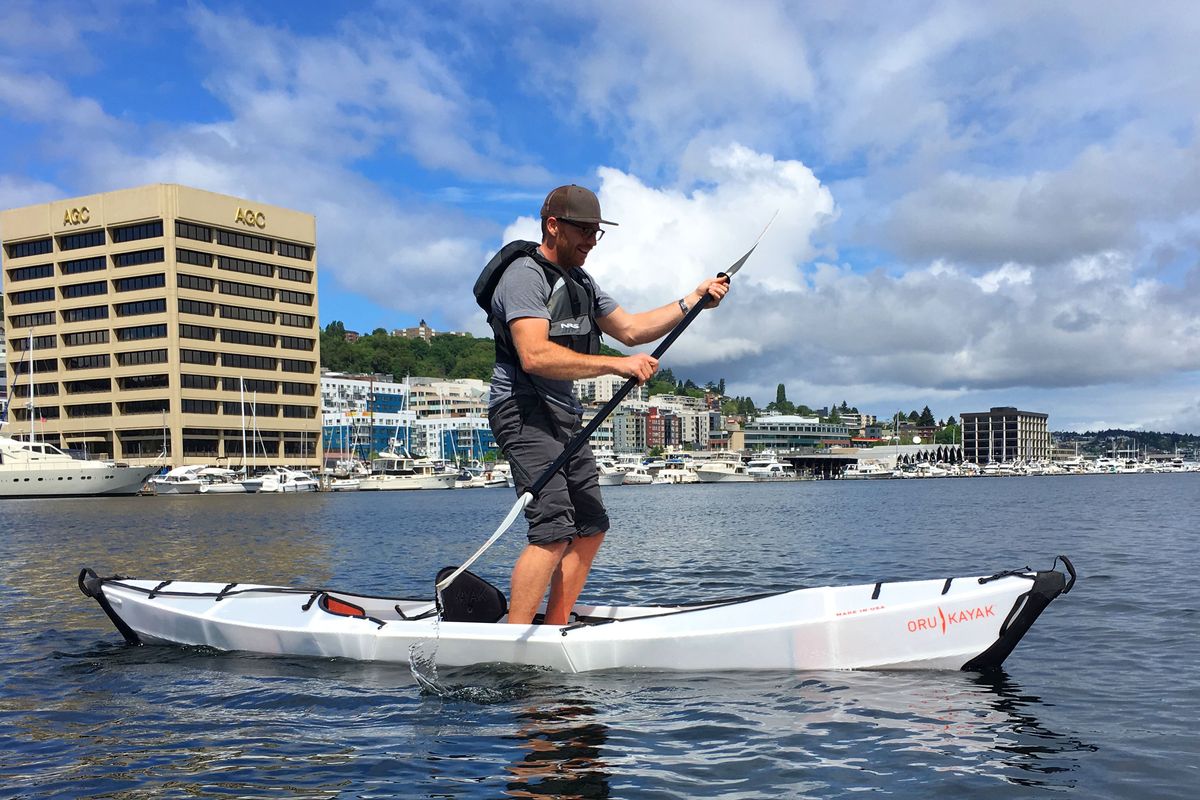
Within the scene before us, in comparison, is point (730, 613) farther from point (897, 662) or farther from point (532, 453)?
point (532, 453)

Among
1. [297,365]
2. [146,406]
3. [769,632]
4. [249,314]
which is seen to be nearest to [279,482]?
[146,406]

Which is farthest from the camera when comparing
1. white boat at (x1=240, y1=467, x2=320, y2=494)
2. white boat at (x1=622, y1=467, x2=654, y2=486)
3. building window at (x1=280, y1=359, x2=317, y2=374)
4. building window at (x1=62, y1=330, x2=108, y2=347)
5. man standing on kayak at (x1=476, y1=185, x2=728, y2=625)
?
white boat at (x1=622, y1=467, x2=654, y2=486)

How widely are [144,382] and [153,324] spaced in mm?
5803

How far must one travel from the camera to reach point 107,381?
97.1 meters

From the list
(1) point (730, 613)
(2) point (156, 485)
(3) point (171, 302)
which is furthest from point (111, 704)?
(3) point (171, 302)

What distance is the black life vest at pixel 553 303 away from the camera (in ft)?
21.7

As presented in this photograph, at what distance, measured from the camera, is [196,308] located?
97.0m

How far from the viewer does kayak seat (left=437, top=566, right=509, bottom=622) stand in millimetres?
7668

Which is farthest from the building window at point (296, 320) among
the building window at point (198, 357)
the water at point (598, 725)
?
the water at point (598, 725)

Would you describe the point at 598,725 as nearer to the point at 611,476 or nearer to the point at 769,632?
the point at 769,632

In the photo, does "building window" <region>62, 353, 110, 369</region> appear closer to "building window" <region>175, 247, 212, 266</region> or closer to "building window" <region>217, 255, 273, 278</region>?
"building window" <region>175, 247, 212, 266</region>

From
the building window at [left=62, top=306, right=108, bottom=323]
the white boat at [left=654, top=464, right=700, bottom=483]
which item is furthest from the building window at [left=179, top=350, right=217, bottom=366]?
the white boat at [left=654, top=464, right=700, bottom=483]

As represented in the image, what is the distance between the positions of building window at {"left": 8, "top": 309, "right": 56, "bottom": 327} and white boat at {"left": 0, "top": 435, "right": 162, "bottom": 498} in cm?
3054

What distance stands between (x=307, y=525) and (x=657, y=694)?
108 feet
